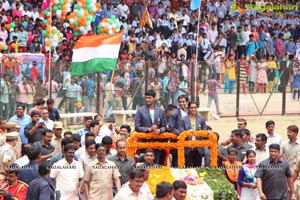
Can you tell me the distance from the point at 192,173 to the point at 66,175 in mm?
2402

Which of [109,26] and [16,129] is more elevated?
[109,26]

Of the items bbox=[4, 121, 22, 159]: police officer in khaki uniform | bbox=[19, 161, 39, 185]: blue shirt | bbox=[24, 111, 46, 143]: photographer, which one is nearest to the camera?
bbox=[19, 161, 39, 185]: blue shirt

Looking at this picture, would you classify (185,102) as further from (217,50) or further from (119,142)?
(217,50)

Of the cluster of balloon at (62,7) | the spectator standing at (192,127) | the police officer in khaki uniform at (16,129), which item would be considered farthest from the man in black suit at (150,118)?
the cluster of balloon at (62,7)

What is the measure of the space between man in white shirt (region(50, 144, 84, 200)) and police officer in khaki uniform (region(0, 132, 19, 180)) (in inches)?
50.2

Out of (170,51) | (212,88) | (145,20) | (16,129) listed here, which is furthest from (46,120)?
(170,51)

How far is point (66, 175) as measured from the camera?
66.4 feet

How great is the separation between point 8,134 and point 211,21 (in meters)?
22.3

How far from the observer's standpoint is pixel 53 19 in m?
37.4

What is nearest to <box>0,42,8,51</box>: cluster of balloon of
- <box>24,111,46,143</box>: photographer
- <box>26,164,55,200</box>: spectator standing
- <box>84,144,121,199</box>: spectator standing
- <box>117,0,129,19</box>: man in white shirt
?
<box>117,0,129,19</box>: man in white shirt

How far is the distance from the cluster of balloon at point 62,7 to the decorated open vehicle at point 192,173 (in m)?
14.5

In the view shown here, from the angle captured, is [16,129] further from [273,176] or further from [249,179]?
[273,176]

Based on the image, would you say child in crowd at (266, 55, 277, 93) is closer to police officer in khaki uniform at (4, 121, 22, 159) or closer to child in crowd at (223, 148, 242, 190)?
police officer in khaki uniform at (4, 121, 22, 159)

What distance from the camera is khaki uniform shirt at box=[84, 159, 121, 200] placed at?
20.4m
